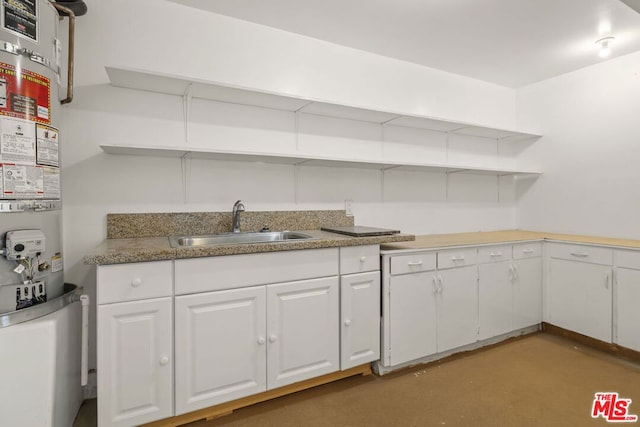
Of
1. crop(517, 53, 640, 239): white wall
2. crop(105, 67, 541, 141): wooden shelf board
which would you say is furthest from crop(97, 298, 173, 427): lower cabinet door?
crop(517, 53, 640, 239): white wall

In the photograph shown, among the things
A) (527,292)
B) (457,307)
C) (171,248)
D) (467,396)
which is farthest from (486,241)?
(171,248)

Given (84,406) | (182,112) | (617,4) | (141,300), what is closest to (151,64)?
(182,112)

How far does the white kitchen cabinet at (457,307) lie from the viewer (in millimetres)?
2299

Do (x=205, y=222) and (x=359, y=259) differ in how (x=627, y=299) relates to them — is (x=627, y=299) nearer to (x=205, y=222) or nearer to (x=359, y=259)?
(x=359, y=259)

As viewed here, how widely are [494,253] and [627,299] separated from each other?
36.4 inches

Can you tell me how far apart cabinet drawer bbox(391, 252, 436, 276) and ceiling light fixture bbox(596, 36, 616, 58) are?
2128 millimetres

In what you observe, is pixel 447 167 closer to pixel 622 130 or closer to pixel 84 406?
pixel 622 130

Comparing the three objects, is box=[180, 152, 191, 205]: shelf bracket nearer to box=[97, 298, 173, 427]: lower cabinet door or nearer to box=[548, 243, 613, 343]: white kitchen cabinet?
box=[97, 298, 173, 427]: lower cabinet door

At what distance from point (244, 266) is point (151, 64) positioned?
1.41 metres

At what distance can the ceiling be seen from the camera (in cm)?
209

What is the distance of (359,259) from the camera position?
79.0 inches

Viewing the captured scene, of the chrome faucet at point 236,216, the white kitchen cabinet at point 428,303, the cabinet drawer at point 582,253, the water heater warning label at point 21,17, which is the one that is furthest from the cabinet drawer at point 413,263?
the water heater warning label at point 21,17

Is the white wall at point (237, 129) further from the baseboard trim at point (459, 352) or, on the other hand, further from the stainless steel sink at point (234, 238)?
the baseboard trim at point (459, 352)

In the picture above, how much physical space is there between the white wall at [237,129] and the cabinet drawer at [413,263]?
2.05 ft
